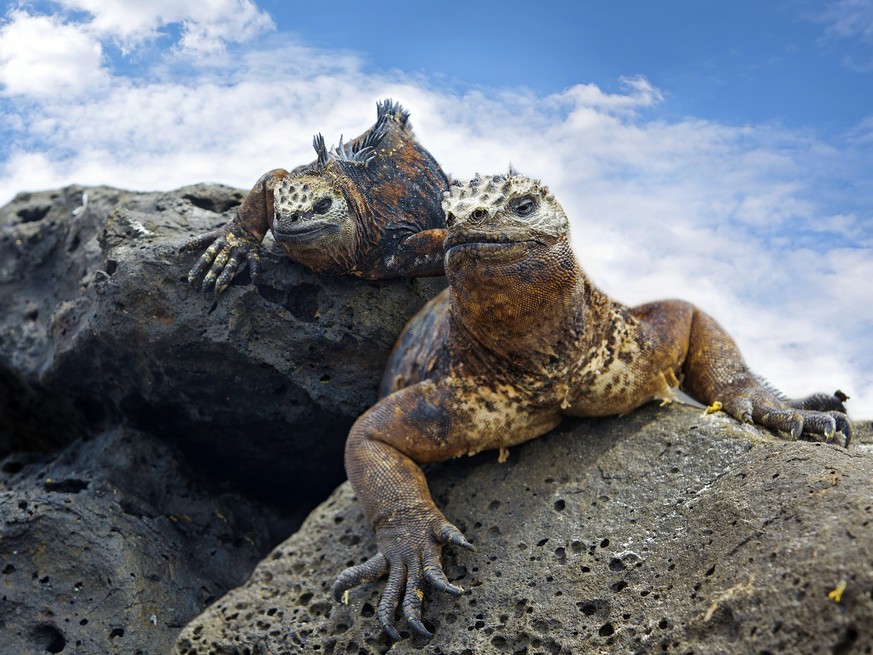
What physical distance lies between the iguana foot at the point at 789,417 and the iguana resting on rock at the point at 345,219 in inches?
65.4

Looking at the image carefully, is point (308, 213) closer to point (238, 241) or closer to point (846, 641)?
point (238, 241)

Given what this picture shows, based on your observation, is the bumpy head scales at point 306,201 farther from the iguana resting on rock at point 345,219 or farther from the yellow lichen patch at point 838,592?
the yellow lichen patch at point 838,592

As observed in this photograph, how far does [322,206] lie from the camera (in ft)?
15.5

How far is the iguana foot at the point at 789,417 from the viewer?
13.4 feet

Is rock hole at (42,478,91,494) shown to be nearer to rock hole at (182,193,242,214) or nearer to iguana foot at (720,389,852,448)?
rock hole at (182,193,242,214)

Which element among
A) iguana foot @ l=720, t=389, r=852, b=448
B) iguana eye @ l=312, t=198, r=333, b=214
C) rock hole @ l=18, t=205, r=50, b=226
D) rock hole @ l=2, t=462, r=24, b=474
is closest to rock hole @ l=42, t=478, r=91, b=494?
rock hole @ l=2, t=462, r=24, b=474

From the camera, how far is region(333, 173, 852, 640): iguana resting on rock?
3.72 m

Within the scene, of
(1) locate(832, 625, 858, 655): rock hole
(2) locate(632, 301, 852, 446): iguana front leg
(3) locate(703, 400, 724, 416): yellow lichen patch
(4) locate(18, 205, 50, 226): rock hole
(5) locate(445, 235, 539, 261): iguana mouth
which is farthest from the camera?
(4) locate(18, 205, 50, 226): rock hole

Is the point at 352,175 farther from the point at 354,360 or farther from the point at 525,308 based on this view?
the point at 525,308

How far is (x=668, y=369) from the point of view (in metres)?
4.54

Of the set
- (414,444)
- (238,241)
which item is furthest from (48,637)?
(238,241)

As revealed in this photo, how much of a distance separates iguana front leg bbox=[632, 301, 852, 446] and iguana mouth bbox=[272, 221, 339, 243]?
172cm

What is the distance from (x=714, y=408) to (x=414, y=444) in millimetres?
1459

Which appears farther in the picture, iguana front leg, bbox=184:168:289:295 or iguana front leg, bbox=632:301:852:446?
iguana front leg, bbox=184:168:289:295
